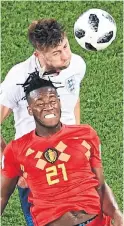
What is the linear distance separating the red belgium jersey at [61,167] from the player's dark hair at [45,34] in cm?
56

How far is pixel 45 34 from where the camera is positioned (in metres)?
6.70

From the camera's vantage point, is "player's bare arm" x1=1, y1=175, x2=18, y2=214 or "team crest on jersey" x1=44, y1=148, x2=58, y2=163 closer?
"team crest on jersey" x1=44, y1=148, x2=58, y2=163

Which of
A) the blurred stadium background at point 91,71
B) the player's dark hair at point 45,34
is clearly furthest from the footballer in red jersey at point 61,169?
the blurred stadium background at point 91,71

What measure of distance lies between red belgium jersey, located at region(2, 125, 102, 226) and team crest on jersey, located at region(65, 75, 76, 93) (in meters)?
0.32

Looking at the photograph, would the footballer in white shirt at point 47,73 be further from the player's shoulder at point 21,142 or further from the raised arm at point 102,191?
the raised arm at point 102,191

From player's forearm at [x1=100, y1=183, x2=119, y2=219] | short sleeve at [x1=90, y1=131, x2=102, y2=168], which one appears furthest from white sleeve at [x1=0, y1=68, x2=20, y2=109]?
player's forearm at [x1=100, y1=183, x2=119, y2=219]

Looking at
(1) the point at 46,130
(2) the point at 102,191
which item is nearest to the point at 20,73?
(1) the point at 46,130

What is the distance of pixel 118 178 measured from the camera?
27.3 feet

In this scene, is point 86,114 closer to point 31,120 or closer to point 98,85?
point 98,85

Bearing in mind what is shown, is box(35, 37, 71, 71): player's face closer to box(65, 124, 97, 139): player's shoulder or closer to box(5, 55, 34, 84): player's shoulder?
box(5, 55, 34, 84): player's shoulder

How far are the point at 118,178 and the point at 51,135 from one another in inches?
67.2

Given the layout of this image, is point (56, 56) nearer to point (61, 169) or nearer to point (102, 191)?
point (61, 169)

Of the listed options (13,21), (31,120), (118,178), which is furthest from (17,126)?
(13,21)

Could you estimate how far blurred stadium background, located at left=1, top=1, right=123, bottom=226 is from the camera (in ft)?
27.5
